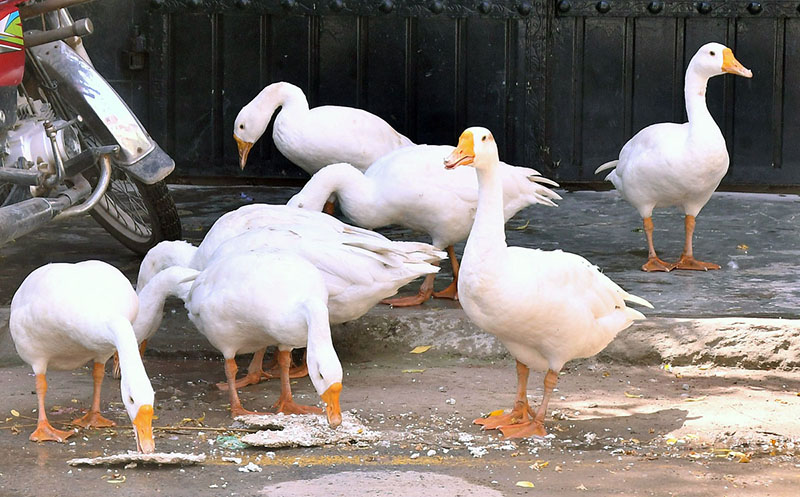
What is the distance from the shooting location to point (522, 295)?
5059mm

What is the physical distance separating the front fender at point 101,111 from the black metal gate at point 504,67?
3429 mm

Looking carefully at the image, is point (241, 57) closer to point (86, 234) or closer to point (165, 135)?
point (165, 135)

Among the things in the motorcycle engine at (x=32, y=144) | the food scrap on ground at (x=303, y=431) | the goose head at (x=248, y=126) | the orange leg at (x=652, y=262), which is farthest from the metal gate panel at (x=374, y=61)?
the food scrap on ground at (x=303, y=431)

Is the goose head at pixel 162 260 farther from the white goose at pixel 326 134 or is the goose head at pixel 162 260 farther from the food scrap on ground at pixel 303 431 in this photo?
the white goose at pixel 326 134

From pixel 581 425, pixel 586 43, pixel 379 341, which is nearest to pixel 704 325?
pixel 581 425

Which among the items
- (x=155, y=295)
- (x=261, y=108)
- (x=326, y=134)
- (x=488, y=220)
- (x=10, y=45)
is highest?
(x=10, y=45)

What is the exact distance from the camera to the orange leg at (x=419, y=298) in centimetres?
679

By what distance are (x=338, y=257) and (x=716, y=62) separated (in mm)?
3096

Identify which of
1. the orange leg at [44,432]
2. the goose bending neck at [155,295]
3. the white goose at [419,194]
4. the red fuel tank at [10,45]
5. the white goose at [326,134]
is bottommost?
the orange leg at [44,432]

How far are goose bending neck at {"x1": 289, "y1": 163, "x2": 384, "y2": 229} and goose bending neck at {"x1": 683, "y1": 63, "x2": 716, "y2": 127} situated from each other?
80.2 inches

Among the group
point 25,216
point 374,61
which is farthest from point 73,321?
point 374,61

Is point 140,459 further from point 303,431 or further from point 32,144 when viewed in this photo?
point 32,144

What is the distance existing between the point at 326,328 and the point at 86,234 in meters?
3.85

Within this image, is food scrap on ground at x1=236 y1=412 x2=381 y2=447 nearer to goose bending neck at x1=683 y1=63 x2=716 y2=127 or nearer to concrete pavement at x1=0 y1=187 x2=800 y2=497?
concrete pavement at x1=0 y1=187 x2=800 y2=497
